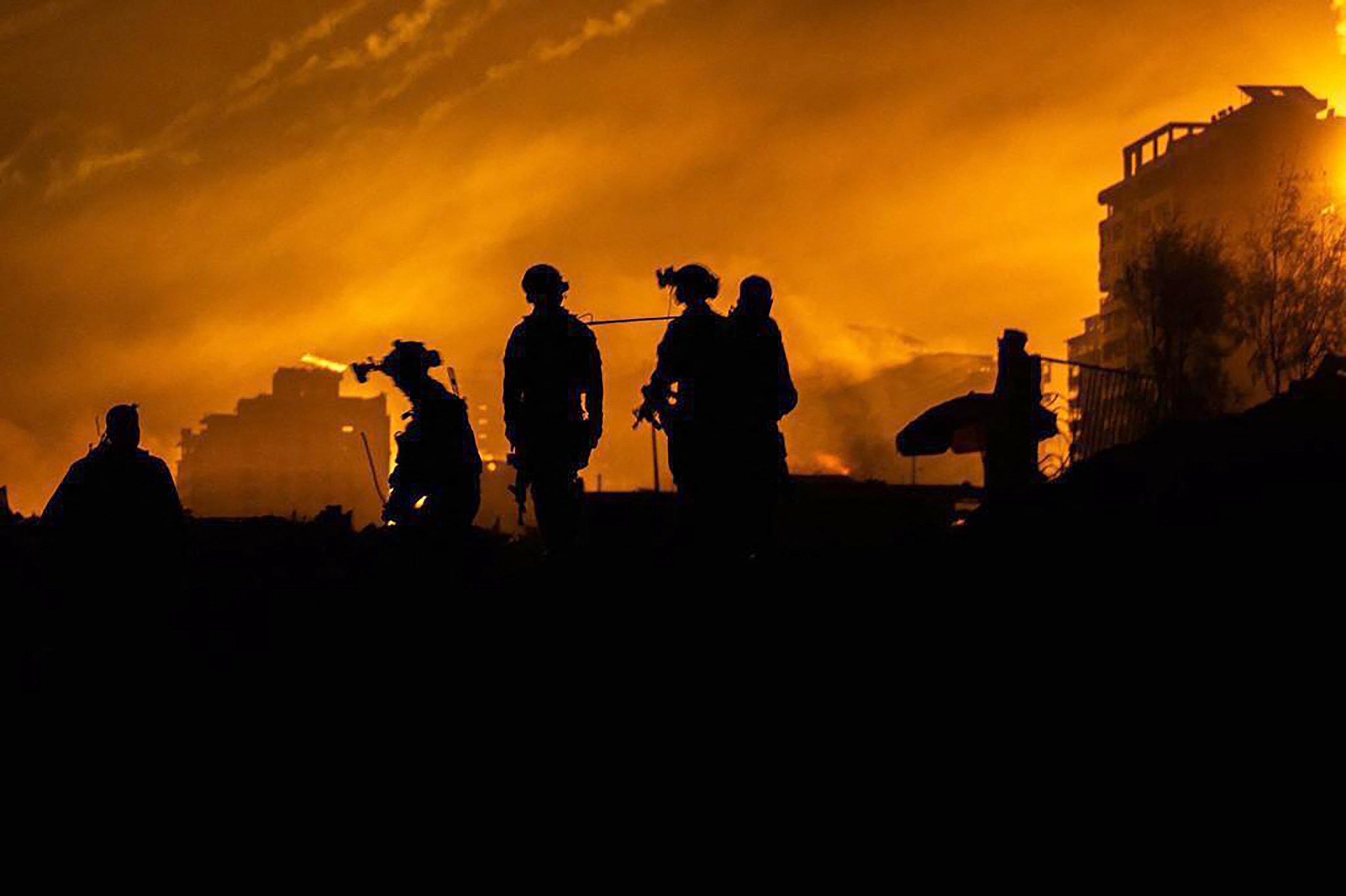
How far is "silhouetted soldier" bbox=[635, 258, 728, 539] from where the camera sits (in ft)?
37.9

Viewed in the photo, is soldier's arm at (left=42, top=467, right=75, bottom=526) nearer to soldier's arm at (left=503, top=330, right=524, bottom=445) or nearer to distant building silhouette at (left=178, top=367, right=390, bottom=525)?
soldier's arm at (left=503, top=330, right=524, bottom=445)

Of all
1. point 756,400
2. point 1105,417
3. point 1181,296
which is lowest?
point 756,400

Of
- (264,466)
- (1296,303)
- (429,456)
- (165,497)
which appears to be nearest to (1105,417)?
(429,456)

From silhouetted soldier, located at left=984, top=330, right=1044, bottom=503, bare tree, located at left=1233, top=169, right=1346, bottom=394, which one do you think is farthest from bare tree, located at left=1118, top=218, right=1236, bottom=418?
silhouetted soldier, located at left=984, top=330, right=1044, bottom=503

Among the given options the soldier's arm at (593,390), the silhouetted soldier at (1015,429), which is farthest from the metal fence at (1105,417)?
the soldier's arm at (593,390)

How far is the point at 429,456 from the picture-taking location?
12.6m

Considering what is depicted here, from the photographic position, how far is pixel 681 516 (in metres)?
11.9

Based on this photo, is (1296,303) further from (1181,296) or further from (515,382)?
(515,382)

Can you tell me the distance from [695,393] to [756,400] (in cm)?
48

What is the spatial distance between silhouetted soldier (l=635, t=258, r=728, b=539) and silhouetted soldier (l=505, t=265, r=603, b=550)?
916 mm

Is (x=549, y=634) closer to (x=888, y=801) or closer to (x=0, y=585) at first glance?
(x=888, y=801)

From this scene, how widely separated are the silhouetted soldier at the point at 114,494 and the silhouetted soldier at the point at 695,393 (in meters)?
3.62

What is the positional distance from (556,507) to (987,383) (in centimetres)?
17972

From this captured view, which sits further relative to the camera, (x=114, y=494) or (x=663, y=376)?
(x=663, y=376)
